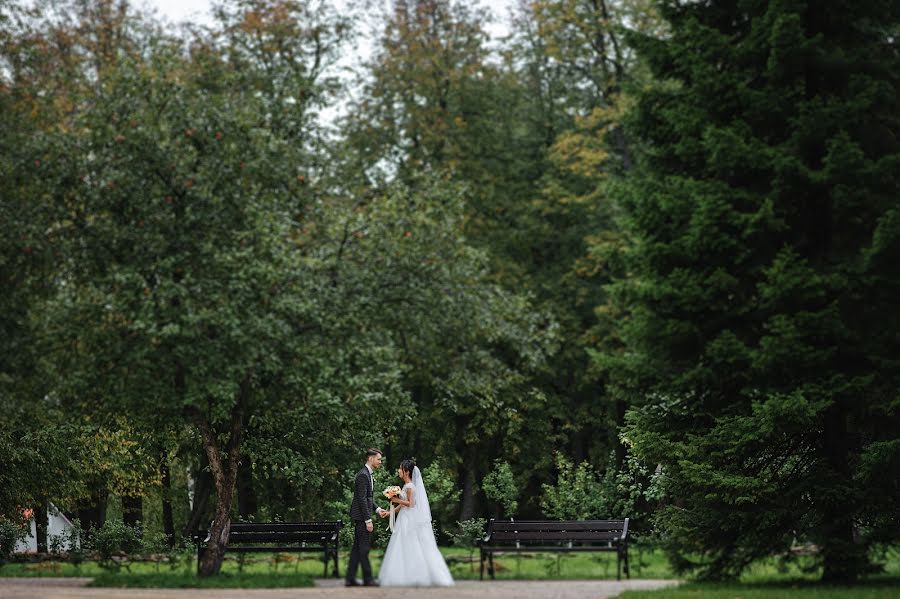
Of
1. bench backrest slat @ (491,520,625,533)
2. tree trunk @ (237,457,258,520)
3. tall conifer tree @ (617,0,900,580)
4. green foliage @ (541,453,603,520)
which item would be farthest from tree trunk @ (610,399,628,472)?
tall conifer tree @ (617,0,900,580)

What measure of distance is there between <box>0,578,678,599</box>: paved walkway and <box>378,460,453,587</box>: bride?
1.43 ft

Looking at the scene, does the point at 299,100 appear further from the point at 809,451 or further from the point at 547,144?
the point at 809,451

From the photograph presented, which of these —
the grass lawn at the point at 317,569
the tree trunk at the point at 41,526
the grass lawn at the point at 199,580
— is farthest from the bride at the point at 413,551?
the tree trunk at the point at 41,526

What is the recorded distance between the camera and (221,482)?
57.9 ft

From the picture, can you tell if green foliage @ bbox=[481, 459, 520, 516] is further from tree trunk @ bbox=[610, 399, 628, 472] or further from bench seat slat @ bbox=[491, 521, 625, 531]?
tree trunk @ bbox=[610, 399, 628, 472]

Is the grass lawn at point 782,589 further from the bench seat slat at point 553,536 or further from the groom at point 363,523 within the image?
the groom at point 363,523

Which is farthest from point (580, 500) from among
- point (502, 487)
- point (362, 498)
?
point (362, 498)

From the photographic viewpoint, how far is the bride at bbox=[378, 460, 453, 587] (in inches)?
600

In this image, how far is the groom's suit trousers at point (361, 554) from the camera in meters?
15.2

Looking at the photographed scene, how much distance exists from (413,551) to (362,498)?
0.99 m

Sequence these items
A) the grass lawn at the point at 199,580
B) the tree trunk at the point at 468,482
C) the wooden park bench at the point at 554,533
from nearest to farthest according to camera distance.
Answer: the grass lawn at the point at 199,580, the wooden park bench at the point at 554,533, the tree trunk at the point at 468,482

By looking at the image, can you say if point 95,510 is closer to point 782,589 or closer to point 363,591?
point 363,591

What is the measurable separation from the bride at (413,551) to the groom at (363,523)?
0.29 meters

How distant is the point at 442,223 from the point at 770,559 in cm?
1203
